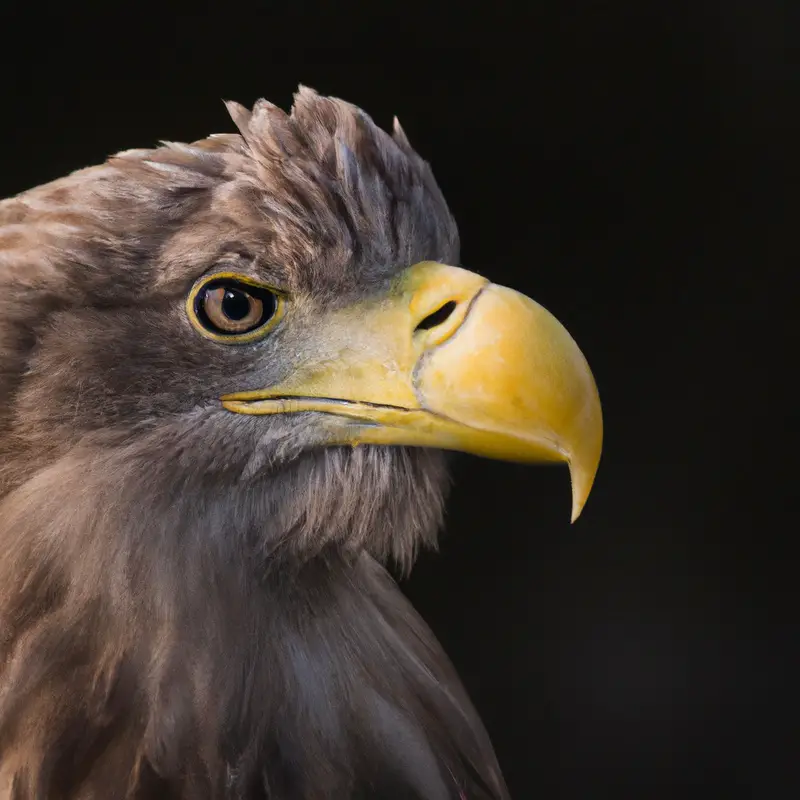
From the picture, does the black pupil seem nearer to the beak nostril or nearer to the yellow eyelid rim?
the yellow eyelid rim

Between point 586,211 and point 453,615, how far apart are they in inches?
47.0

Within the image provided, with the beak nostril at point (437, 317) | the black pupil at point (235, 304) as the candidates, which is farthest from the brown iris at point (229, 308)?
the beak nostril at point (437, 317)

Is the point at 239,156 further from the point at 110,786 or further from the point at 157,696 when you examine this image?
the point at 110,786

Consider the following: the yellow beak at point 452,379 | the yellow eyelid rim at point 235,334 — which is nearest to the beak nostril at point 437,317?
the yellow beak at point 452,379

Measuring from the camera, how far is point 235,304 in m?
1.42

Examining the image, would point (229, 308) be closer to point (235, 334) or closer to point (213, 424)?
point (235, 334)

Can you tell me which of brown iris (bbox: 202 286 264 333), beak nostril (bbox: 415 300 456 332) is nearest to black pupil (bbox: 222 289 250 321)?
brown iris (bbox: 202 286 264 333)

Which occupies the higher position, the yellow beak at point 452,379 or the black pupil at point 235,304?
the black pupil at point 235,304

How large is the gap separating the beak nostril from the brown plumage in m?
0.08

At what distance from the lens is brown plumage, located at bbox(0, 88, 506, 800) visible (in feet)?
4.64

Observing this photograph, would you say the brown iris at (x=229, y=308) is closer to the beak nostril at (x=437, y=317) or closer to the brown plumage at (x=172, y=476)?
Answer: the brown plumage at (x=172, y=476)

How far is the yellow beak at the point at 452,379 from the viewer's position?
138 cm

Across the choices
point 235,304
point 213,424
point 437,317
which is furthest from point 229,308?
point 437,317

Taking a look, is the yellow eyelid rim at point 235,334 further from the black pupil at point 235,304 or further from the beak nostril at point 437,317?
the beak nostril at point 437,317
